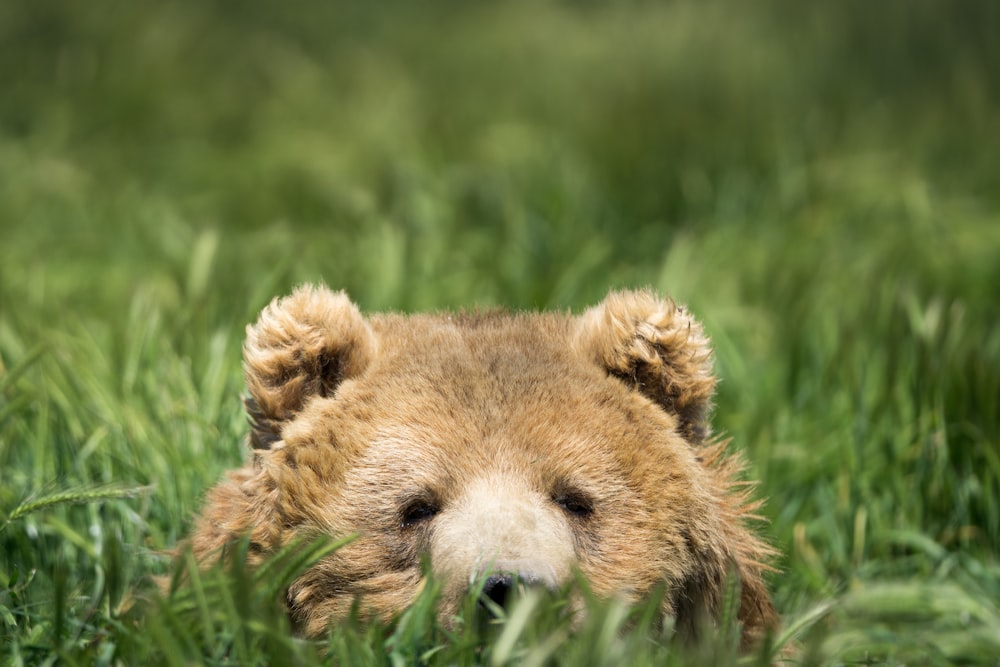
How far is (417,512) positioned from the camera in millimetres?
3139

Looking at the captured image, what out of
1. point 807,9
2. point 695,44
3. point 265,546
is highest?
Answer: point 807,9

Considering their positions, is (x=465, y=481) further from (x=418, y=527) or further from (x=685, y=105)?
(x=685, y=105)

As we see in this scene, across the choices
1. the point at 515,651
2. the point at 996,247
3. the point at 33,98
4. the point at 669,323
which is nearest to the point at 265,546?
the point at 515,651

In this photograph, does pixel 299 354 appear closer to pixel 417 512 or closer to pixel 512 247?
pixel 417 512

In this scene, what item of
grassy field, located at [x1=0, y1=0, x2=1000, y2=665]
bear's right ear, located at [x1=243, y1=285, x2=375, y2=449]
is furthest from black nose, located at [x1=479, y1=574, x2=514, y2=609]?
bear's right ear, located at [x1=243, y1=285, x2=375, y2=449]

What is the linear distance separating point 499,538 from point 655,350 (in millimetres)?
707

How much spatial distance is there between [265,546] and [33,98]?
19.9 ft

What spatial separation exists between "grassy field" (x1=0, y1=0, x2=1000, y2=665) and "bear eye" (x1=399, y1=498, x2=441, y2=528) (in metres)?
0.28

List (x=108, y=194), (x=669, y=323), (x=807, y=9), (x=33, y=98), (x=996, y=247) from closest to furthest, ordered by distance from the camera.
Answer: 1. (x=669, y=323)
2. (x=996, y=247)
3. (x=108, y=194)
4. (x=33, y=98)
5. (x=807, y=9)

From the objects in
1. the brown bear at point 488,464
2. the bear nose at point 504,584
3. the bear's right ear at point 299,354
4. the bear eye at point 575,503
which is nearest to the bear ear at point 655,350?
the brown bear at point 488,464

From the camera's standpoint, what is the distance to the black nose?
2869 millimetres

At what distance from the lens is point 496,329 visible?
3479mm

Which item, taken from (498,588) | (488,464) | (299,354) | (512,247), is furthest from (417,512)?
(512,247)

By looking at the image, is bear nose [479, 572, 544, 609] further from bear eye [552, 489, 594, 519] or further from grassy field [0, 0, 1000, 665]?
bear eye [552, 489, 594, 519]
